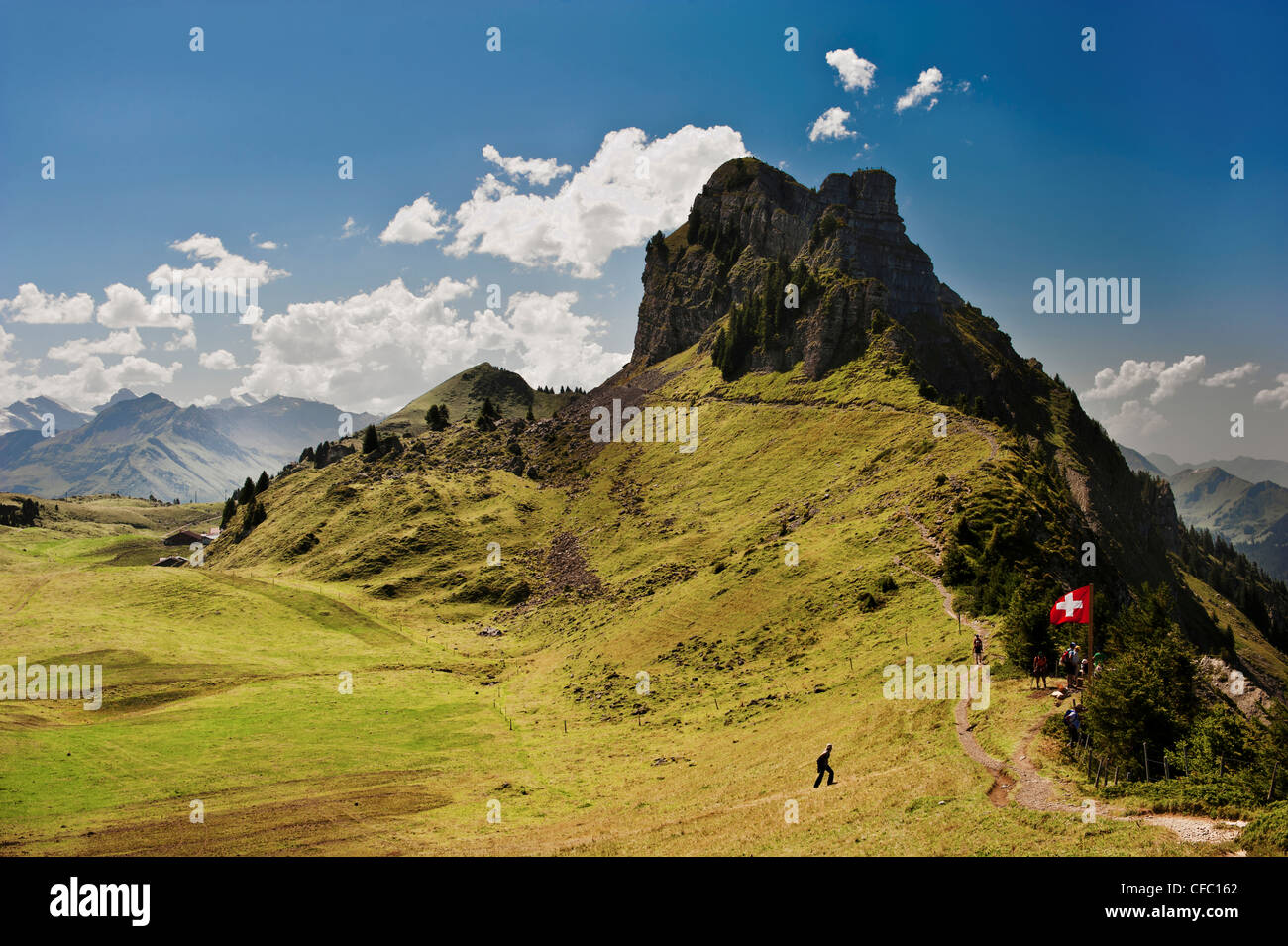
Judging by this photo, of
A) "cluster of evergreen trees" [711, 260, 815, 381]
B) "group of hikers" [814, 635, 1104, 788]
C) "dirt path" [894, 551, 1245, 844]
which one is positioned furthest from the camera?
"cluster of evergreen trees" [711, 260, 815, 381]

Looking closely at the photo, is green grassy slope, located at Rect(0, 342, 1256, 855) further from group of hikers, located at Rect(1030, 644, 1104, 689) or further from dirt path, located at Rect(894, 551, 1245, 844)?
group of hikers, located at Rect(1030, 644, 1104, 689)

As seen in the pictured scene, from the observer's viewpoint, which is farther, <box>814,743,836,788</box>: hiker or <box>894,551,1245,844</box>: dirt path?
<box>814,743,836,788</box>: hiker

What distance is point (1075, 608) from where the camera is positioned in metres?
38.8

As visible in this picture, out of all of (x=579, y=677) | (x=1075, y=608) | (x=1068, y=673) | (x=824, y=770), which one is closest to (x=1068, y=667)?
(x=1068, y=673)

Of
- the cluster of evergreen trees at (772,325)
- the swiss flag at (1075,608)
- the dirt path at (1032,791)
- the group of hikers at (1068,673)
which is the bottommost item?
the dirt path at (1032,791)

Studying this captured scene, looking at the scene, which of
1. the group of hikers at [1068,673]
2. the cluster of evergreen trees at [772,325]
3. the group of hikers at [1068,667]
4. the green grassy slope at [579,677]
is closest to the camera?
the group of hikers at [1068,673]

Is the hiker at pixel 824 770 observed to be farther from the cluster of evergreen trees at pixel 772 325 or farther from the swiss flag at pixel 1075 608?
the cluster of evergreen trees at pixel 772 325

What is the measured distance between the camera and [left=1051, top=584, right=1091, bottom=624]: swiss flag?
37.8 meters

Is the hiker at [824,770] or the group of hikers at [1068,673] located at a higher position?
the group of hikers at [1068,673]

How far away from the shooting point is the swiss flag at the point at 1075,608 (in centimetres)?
3775

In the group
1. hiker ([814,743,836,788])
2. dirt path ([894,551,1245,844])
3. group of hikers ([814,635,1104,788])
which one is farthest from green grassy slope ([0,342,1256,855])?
group of hikers ([814,635,1104,788])

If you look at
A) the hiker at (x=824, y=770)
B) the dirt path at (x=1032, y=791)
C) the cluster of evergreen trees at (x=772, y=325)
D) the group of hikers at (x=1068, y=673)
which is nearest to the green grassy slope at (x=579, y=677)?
the dirt path at (x=1032, y=791)
